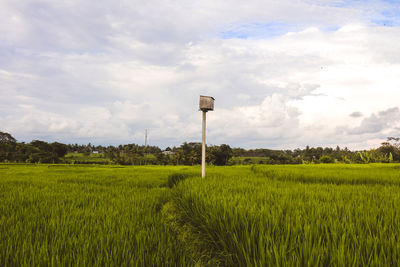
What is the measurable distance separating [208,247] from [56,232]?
5.84 feet

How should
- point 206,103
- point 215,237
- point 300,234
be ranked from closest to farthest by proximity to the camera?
point 300,234
point 215,237
point 206,103

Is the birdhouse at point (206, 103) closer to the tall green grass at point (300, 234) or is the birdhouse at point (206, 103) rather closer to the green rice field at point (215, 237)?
the green rice field at point (215, 237)

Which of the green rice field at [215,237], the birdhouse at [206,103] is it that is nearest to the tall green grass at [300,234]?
the green rice field at [215,237]

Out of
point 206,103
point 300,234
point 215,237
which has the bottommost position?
point 215,237

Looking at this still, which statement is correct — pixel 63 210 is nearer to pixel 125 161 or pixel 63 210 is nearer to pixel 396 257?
pixel 396 257

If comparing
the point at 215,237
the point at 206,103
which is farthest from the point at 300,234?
the point at 206,103

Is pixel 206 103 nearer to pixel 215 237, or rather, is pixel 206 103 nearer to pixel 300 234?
pixel 215 237

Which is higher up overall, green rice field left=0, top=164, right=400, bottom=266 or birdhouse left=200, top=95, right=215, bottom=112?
birdhouse left=200, top=95, right=215, bottom=112

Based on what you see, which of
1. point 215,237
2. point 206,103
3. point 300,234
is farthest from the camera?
point 206,103

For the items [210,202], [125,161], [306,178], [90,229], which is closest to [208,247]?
[210,202]

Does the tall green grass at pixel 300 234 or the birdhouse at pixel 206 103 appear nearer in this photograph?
the tall green grass at pixel 300 234

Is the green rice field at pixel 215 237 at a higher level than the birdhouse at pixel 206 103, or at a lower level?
lower

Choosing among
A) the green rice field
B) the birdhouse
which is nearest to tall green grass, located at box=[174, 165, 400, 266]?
the green rice field

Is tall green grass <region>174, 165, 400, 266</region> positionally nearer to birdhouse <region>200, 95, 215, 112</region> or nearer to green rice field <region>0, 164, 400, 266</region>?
green rice field <region>0, 164, 400, 266</region>
